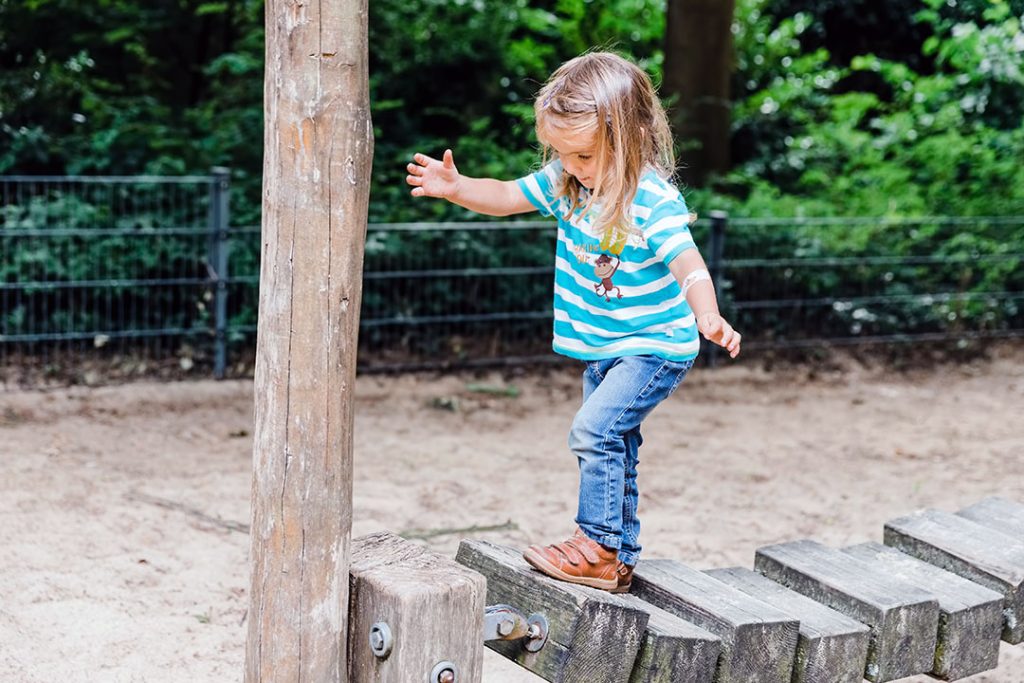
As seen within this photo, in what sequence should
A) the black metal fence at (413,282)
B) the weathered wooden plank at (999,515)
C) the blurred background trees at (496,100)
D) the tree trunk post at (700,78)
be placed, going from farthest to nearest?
the tree trunk post at (700,78), the blurred background trees at (496,100), the black metal fence at (413,282), the weathered wooden plank at (999,515)

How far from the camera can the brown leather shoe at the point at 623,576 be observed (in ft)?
9.56

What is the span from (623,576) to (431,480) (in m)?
3.05

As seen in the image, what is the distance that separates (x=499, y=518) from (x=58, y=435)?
99.0 inches

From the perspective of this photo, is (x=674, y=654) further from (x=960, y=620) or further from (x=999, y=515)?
(x=999, y=515)

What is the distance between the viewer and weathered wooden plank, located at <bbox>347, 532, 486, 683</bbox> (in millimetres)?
2430

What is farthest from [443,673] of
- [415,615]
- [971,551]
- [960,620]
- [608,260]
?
[971,551]

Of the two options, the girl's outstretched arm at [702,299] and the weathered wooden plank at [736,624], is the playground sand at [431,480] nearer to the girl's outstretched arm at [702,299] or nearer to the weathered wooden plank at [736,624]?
the weathered wooden plank at [736,624]

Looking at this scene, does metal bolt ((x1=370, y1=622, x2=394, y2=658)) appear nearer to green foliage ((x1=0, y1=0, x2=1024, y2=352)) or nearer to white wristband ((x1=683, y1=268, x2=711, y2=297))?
white wristband ((x1=683, y1=268, x2=711, y2=297))

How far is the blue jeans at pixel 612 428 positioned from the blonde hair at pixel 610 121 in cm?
29

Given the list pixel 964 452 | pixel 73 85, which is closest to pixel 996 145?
pixel 964 452

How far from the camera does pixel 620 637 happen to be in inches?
105

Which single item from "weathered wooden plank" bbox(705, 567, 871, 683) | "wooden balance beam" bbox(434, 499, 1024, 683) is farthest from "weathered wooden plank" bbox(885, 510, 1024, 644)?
"weathered wooden plank" bbox(705, 567, 871, 683)

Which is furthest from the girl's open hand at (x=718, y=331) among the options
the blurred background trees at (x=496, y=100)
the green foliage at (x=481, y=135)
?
the blurred background trees at (x=496, y=100)

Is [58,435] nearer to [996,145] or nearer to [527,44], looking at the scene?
[527,44]
